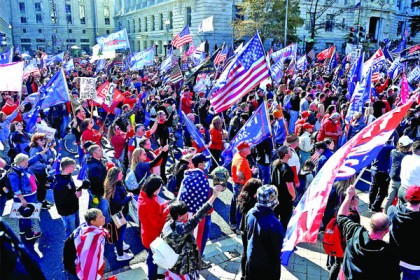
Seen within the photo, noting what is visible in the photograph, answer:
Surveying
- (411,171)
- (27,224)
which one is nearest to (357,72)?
(411,171)

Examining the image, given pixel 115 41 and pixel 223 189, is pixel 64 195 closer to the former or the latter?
pixel 223 189

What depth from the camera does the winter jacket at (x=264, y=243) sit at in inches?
150

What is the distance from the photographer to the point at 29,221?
19.6ft

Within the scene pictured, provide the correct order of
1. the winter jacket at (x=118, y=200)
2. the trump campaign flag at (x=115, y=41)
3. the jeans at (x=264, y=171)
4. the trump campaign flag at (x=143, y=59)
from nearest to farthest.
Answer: the winter jacket at (x=118, y=200), the jeans at (x=264, y=171), the trump campaign flag at (x=143, y=59), the trump campaign flag at (x=115, y=41)


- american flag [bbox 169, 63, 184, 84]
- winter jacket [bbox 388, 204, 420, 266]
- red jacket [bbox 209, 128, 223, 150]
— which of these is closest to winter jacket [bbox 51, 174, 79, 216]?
red jacket [bbox 209, 128, 223, 150]

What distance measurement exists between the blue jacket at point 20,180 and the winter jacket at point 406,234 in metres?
5.31

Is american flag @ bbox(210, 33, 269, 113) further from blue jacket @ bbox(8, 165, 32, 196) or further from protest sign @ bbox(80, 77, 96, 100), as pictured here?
protest sign @ bbox(80, 77, 96, 100)

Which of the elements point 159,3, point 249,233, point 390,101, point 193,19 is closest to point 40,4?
point 159,3

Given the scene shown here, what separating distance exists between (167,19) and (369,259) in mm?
58981

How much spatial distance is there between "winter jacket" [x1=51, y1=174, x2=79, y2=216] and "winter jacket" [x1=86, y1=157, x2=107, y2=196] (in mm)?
298

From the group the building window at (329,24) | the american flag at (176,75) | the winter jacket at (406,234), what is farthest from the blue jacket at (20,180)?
the building window at (329,24)

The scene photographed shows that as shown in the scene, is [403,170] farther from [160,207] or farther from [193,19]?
[193,19]

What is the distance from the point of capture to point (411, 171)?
5.15 meters

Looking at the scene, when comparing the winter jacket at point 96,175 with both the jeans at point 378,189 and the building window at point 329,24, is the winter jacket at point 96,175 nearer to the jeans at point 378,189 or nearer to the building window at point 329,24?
the jeans at point 378,189
